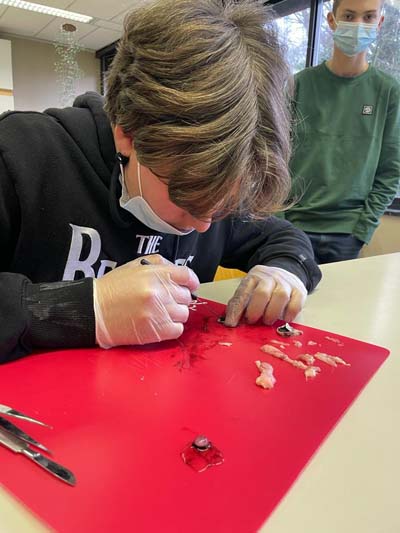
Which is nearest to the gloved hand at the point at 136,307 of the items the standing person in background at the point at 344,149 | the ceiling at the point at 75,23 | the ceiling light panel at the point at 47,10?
the standing person in background at the point at 344,149

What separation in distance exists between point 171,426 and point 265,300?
340mm

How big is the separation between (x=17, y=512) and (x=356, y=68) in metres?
1.71

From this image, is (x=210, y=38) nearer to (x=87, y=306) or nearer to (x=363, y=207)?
(x=87, y=306)

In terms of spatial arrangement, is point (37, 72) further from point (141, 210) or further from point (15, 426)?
point (15, 426)

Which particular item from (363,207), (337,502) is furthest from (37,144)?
(363,207)

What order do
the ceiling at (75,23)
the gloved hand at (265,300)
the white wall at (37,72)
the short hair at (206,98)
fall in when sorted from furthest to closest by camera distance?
1. the white wall at (37,72)
2. the ceiling at (75,23)
3. the gloved hand at (265,300)
4. the short hair at (206,98)

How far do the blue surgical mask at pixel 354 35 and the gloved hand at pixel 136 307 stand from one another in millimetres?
1318

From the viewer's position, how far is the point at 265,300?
722mm

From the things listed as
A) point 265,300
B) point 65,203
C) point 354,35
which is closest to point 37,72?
point 354,35

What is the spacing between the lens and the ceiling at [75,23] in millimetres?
3820

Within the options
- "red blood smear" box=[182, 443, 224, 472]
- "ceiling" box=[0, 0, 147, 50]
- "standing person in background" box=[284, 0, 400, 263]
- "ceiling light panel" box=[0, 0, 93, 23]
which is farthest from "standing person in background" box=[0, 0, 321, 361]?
"ceiling light panel" box=[0, 0, 93, 23]

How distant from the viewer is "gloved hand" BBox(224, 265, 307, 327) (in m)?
0.72

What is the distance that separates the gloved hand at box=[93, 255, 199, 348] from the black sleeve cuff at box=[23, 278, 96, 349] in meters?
0.01

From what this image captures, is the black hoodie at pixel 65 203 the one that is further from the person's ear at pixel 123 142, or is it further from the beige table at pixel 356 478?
the beige table at pixel 356 478
